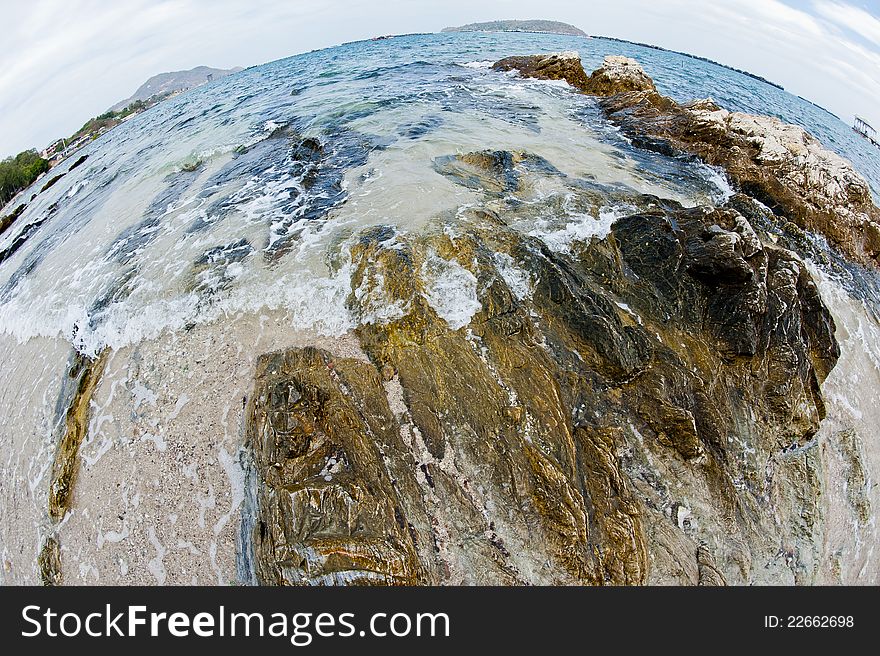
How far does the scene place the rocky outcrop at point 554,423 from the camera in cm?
646

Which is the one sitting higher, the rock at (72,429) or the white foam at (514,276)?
the white foam at (514,276)

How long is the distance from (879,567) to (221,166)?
26.9m

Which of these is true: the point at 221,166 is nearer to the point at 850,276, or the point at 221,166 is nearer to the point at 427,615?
the point at 427,615

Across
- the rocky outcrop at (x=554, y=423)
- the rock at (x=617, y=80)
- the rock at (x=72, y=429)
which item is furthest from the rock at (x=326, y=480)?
the rock at (x=617, y=80)

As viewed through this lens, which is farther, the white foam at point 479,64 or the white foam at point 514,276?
the white foam at point 479,64

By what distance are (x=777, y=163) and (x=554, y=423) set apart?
17.4 m

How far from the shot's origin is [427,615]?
541 cm

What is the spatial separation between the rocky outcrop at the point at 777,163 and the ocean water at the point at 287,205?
1212 millimetres

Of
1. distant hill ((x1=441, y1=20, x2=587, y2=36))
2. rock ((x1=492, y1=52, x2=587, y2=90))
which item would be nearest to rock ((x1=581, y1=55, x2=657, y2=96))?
rock ((x1=492, y1=52, x2=587, y2=90))

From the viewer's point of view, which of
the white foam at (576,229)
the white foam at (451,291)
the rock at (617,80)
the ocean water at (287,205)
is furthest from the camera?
the rock at (617,80)

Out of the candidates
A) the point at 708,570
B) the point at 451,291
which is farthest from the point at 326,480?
the point at 708,570

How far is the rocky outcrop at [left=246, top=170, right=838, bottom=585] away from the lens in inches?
254

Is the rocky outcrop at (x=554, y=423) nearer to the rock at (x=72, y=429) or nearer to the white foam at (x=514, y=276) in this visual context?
the white foam at (x=514, y=276)

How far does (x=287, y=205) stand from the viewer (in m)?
14.7
